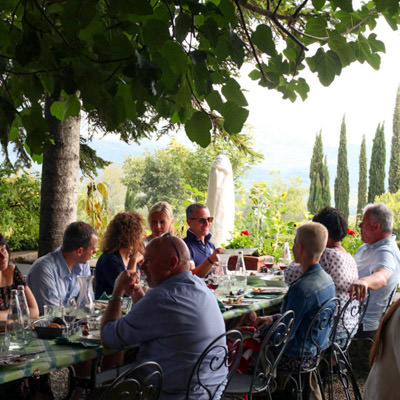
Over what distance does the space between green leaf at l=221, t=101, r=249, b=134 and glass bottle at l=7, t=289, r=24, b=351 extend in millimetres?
1750

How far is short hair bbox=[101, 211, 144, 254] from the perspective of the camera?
4594mm

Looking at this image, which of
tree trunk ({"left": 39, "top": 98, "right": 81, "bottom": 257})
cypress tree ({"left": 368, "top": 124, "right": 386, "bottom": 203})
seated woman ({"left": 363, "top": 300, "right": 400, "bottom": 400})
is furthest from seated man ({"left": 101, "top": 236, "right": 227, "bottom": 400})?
cypress tree ({"left": 368, "top": 124, "right": 386, "bottom": 203})

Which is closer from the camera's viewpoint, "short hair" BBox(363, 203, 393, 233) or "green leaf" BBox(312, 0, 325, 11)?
"green leaf" BBox(312, 0, 325, 11)

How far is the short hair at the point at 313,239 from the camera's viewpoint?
3748mm

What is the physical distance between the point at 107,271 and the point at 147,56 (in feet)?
11.1

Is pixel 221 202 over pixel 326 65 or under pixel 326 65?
over

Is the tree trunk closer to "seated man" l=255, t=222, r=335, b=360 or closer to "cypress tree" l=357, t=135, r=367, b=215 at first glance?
"seated man" l=255, t=222, r=335, b=360

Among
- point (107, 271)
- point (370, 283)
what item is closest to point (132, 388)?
point (107, 271)

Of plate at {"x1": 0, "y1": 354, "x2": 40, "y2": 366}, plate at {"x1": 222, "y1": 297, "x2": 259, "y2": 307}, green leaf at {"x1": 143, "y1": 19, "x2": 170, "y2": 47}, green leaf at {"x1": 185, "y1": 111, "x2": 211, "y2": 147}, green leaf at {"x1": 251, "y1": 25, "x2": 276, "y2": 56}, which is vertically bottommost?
plate at {"x1": 0, "y1": 354, "x2": 40, "y2": 366}

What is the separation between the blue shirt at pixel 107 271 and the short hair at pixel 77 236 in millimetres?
562

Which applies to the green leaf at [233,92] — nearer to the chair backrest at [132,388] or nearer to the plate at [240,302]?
the chair backrest at [132,388]

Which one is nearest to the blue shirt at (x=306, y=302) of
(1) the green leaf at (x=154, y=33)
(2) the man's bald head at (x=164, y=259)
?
(2) the man's bald head at (x=164, y=259)

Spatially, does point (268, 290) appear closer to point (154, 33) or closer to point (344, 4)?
point (344, 4)

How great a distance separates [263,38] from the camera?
4.73 feet
